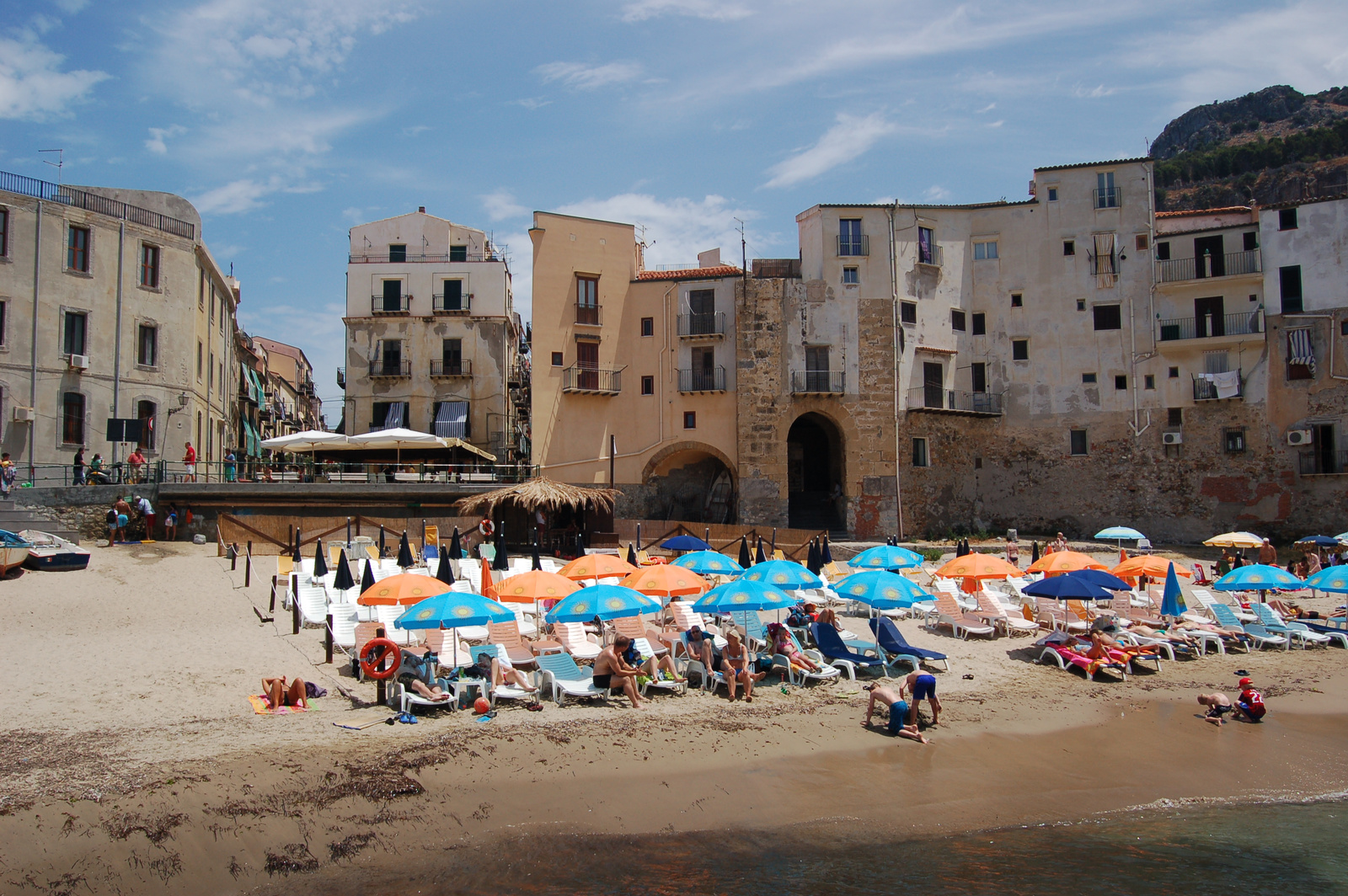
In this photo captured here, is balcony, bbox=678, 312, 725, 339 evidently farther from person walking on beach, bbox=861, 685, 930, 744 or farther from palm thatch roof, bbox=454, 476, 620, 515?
person walking on beach, bbox=861, 685, 930, 744

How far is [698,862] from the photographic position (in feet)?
27.2

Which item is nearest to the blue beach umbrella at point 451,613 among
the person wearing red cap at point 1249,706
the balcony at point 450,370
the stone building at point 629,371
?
the person wearing red cap at point 1249,706

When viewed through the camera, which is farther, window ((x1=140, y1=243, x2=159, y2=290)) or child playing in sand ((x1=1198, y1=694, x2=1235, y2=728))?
window ((x1=140, y1=243, x2=159, y2=290))

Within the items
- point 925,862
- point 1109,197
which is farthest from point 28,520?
point 1109,197

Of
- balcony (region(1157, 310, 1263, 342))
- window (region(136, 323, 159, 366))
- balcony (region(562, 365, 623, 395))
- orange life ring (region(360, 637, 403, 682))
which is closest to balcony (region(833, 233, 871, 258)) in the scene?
balcony (region(562, 365, 623, 395))

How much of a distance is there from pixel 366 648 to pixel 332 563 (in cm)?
1027

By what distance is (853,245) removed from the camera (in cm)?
3441

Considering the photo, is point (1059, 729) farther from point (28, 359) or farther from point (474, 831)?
point (28, 359)

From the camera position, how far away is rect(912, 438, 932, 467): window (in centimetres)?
3412

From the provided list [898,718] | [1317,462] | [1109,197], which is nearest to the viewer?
[898,718]

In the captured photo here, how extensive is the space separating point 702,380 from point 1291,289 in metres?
22.3

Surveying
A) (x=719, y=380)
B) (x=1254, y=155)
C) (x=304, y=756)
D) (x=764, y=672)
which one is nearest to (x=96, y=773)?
(x=304, y=756)

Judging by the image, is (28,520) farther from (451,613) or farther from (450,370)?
(451,613)

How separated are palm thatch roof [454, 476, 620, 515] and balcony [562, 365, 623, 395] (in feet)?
21.9
